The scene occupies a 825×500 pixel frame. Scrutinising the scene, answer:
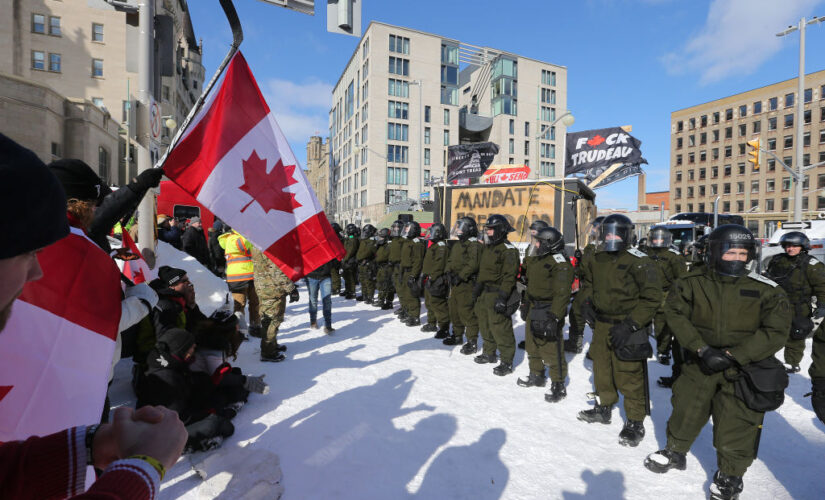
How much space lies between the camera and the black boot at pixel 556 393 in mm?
4496

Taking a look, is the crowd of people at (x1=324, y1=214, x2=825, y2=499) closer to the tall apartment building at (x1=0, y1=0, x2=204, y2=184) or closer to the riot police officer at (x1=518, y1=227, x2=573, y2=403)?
the riot police officer at (x1=518, y1=227, x2=573, y2=403)

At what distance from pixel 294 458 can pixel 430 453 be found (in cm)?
116

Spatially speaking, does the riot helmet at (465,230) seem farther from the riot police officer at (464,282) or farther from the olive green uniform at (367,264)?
the olive green uniform at (367,264)

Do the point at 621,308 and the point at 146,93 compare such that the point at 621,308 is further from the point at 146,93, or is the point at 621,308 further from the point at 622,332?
the point at 146,93

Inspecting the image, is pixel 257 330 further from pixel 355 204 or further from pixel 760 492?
pixel 355 204

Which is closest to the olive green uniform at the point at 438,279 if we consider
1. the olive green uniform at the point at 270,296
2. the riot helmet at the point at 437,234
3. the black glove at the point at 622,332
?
the riot helmet at the point at 437,234

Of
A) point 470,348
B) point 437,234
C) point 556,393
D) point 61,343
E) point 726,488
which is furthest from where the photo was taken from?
point 437,234

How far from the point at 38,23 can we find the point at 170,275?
40174 mm

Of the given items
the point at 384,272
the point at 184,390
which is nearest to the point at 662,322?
the point at 184,390

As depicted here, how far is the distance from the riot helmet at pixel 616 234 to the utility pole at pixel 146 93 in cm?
420

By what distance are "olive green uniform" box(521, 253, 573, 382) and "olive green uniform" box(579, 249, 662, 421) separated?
53 cm

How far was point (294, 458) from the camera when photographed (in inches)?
126

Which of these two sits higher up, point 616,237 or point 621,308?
point 616,237

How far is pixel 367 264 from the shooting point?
1049 centimetres
